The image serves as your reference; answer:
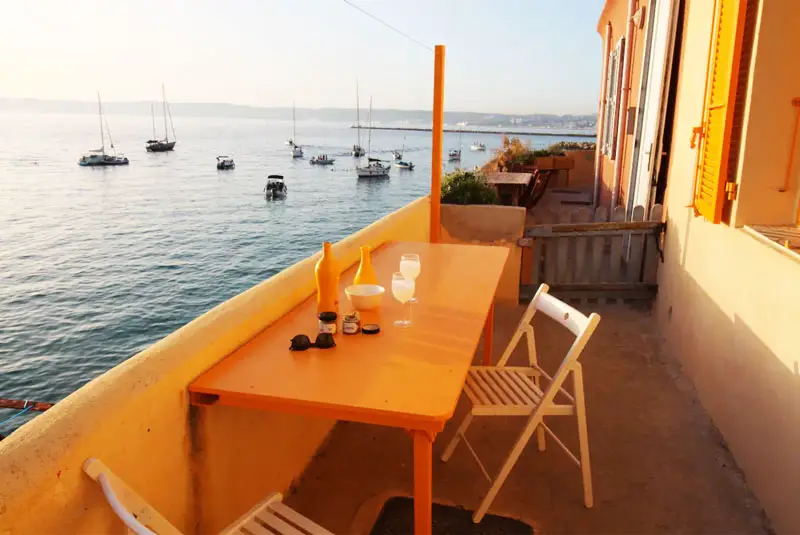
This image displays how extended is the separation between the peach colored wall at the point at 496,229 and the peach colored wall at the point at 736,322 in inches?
54.8

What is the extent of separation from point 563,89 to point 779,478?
132 feet

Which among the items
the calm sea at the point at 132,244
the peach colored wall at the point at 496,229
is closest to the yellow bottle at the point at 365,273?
the peach colored wall at the point at 496,229

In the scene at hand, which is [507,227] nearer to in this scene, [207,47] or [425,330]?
[425,330]

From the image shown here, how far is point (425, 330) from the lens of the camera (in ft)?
7.66

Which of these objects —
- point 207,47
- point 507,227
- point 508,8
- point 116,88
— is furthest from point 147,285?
point 116,88

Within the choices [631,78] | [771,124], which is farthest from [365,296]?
[631,78]

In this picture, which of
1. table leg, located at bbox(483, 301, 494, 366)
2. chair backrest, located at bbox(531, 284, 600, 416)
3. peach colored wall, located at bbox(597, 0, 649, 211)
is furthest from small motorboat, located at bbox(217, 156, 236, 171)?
chair backrest, located at bbox(531, 284, 600, 416)

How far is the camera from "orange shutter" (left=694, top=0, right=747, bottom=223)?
3.25 metres

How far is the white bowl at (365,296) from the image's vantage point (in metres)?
2.53

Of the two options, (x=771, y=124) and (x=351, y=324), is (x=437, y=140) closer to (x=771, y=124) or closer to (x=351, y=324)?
(x=771, y=124)

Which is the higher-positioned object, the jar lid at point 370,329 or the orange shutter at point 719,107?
the orange shutter at point 719,107

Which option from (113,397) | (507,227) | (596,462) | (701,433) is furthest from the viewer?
(507,227)

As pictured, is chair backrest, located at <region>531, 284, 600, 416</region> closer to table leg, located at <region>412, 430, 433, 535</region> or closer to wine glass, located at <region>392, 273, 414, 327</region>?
wine glass, located at <region>392, 273, 414, 327</region>

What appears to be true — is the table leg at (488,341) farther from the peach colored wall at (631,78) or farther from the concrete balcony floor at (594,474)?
the peach colored wall at (631,78)
